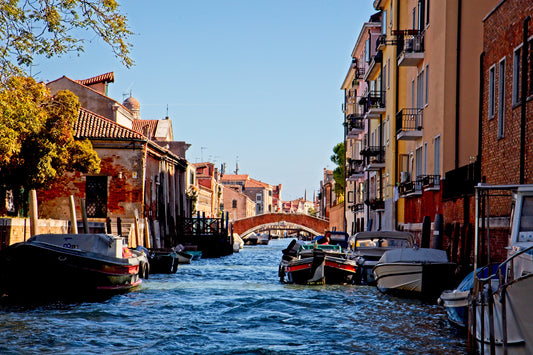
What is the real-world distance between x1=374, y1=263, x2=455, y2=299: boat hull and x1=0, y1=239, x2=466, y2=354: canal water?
1.02 feet

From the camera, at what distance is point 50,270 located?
14531 millimetres

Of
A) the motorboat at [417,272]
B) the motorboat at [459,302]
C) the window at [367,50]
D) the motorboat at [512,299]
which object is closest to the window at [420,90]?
the motorboat at [417,272]

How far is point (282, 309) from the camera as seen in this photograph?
1445 centimetres

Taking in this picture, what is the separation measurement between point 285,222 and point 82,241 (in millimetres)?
52484

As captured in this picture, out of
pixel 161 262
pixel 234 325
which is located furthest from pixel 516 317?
pixel 161 262

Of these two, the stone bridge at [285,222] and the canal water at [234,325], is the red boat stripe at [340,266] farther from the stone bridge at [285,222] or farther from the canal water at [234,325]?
the stone bridge at [285,222]

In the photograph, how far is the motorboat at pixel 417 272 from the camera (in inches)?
600

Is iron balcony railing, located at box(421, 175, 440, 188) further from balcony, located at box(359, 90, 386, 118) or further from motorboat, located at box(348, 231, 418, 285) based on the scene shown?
balcony, located at box(359, 90, 386, 118)

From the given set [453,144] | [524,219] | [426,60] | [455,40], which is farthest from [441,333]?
[426,60]

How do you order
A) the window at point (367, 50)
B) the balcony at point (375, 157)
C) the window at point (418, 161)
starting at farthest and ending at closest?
the window at point (367, 50), the balcony at point (375, 157), the window at point (418, 161)

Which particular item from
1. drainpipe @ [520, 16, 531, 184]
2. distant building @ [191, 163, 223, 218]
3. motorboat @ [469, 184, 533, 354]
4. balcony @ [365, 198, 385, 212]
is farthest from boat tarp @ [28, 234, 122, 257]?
distant building @ [191, 163, 223, 218]

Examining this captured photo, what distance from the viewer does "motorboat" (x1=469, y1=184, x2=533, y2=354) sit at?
6.48m

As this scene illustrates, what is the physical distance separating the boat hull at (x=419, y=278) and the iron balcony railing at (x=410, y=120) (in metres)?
7.70

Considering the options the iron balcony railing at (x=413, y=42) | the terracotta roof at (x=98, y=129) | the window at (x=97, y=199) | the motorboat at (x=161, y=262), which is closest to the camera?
the iron balcony railing at (x=413, y=42)
